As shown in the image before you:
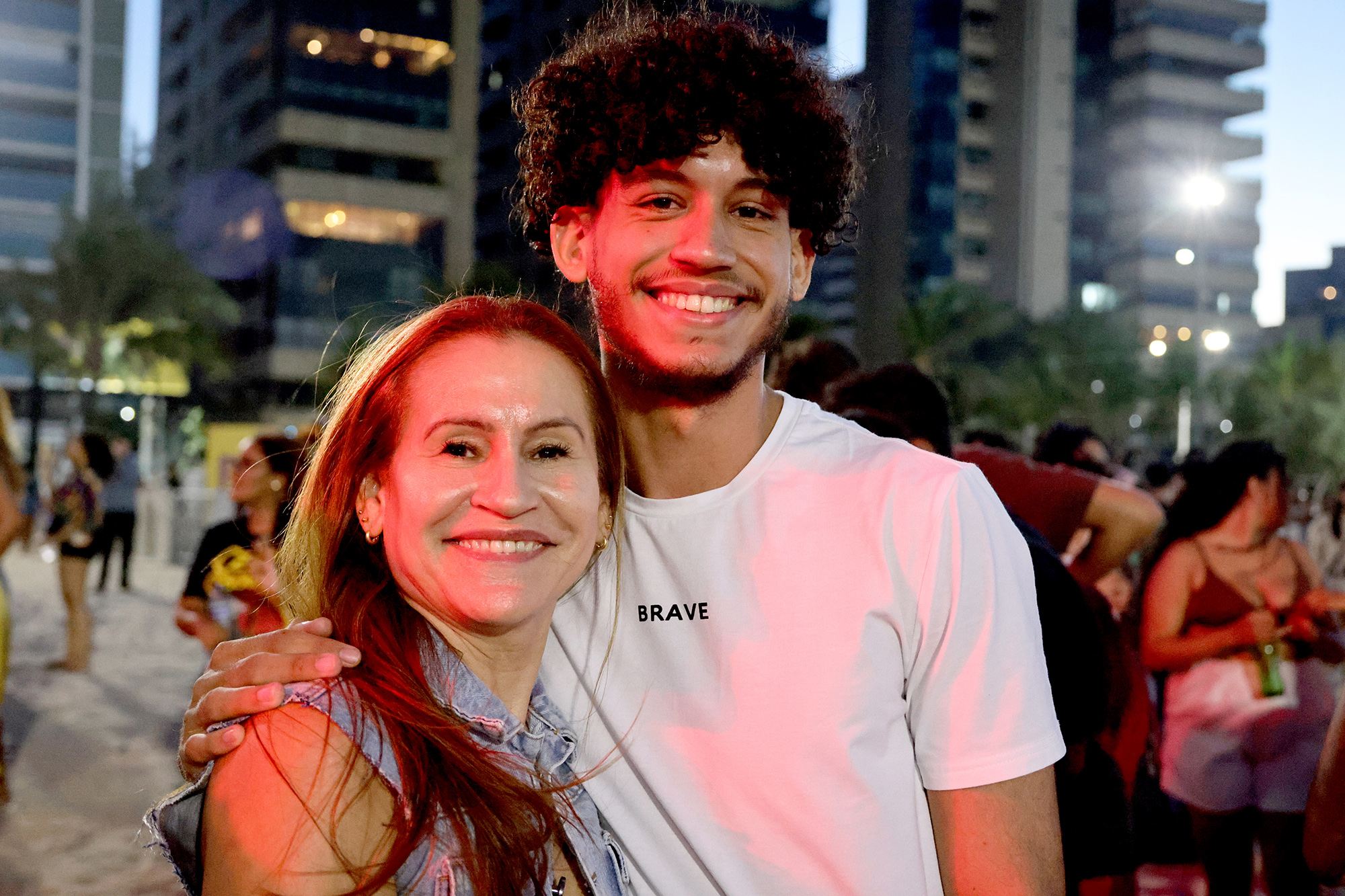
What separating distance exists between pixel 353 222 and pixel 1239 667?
53.3 metres

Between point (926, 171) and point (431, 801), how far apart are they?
8317 cm

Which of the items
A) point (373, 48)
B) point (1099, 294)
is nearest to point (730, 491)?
point (373, 48)

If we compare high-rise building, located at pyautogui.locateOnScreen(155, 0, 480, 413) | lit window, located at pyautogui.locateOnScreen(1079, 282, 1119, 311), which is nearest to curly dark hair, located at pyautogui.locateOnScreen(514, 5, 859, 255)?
high-rise building, located at pyautogui.locateOnScreen(155, 0, 480, 413)

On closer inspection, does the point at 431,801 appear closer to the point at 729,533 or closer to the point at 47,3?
the point at 729,533

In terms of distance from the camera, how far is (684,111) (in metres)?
2.18

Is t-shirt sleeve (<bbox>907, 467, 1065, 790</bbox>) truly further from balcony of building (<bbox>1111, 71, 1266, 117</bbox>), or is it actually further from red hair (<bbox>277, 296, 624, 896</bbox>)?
balcony of building (<bbox>1111, 71, 1266, 117</bbox>)

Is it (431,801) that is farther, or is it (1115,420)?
(1115,420)

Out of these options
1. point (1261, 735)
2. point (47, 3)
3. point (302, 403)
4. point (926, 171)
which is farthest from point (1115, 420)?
point (47, 3)

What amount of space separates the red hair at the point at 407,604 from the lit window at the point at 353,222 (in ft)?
175

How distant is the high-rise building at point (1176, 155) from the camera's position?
85.1m

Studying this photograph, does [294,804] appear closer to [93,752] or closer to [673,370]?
[673,370]

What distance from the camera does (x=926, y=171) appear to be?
79938 millimetres

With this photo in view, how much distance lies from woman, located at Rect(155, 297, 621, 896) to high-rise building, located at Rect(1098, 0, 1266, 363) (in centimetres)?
9068

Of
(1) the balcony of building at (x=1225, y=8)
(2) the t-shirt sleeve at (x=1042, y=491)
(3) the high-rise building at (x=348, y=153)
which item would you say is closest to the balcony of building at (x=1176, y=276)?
(1) the balcony of building at (x=1225, y=8)
